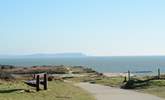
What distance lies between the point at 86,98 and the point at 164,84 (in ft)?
34.1

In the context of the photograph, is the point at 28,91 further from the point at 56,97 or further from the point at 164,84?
the point at 164,84

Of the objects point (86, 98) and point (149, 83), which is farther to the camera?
point (149, 83)

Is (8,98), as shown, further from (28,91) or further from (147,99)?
(147,99)

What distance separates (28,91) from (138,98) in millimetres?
6688

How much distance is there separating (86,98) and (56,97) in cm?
160

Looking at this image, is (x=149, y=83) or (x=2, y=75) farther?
(x=2, y=75)

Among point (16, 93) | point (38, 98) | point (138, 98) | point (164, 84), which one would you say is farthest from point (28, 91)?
point (164, 84)

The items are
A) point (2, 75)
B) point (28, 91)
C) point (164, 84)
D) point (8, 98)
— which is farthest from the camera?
point (2, 75)

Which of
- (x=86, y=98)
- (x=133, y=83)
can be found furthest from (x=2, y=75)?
(x=86, y=98)

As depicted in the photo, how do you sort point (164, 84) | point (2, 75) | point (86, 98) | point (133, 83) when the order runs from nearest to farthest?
point (86, 98) < point (164, 84) < point (133, 83) < point (2, 75)

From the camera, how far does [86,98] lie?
2636 cm

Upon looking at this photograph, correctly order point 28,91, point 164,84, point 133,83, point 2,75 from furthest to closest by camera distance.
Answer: point 2,75
point 133,83
point 164,84
point 28,91

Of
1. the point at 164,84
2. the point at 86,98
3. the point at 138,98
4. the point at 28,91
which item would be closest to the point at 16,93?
the point at 28,91

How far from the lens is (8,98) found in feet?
79.3
